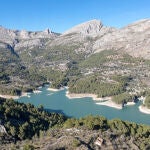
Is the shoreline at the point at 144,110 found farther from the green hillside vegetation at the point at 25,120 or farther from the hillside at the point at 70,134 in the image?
the hillside at the point at 70,134

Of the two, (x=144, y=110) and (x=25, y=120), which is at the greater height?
(x=25, y=120)

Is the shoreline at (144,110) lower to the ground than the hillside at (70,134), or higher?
lower

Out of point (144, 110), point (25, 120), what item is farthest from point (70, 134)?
point (144, 110)

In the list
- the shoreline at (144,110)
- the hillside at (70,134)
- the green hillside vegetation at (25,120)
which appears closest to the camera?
the hillside at (70,134)

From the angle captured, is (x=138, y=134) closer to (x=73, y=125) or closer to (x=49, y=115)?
(x=73, y=125)

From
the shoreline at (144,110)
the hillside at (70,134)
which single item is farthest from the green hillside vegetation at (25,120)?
the shoreline at (144,110)

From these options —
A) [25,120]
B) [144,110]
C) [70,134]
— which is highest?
[70,134]

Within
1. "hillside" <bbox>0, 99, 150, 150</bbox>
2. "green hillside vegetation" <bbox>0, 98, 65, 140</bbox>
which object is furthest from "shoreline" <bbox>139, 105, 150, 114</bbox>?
"hillside" <bbox>0, 99, 150, 150</bbox>

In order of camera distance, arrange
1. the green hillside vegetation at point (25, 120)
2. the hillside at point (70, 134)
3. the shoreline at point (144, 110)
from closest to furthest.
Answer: the hillside at point (70, 134) → the green hillside vegetation at point (25, 120) → the shoreline at point (144, 110)

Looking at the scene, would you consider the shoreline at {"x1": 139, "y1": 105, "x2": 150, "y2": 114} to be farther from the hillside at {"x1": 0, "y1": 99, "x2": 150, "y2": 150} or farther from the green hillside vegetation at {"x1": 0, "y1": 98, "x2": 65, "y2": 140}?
the hillside at {"x1": 0, "y1": 99, "x2": 150, "y2": 150}

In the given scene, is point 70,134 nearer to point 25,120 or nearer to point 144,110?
point 25,120

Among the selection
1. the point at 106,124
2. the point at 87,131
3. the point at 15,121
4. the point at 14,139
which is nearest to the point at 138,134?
the point at 106,124

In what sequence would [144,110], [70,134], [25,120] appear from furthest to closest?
[144,110]
[25,120]
[70,134]
